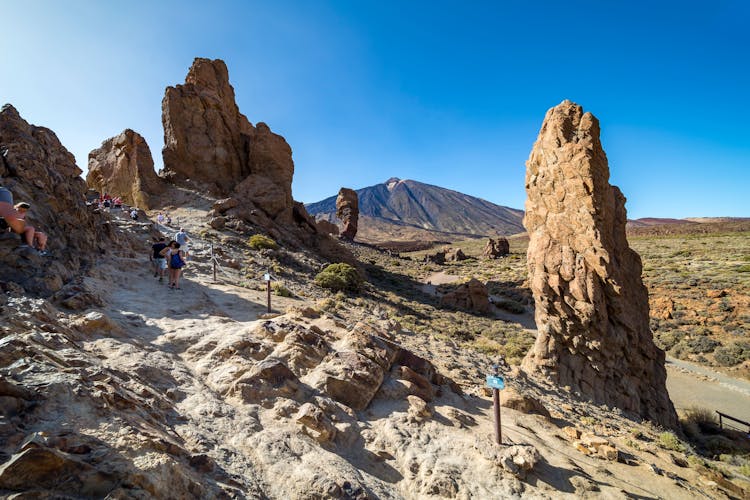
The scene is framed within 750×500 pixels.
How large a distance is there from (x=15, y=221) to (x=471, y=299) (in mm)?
21064

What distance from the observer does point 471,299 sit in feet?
75.0

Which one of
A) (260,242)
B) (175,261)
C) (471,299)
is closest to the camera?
(175,261)

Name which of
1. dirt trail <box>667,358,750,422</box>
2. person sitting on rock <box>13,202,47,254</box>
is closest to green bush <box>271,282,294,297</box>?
person sitting on rock <box>13,202,47,254</box>

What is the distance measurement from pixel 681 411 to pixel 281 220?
22570mm

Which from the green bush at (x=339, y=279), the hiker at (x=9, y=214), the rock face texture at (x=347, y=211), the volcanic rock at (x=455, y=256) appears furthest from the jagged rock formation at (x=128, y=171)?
the volcanic rock at (x=455, y=256)

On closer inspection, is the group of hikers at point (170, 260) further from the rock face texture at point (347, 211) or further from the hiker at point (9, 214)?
the rock face texture at point (347, 211)

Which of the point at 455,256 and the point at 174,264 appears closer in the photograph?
the point at 174,264

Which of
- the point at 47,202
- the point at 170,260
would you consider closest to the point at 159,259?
the point at 170,260

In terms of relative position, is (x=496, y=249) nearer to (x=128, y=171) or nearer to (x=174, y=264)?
(x=128, y=171)

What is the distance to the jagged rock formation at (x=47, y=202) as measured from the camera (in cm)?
642

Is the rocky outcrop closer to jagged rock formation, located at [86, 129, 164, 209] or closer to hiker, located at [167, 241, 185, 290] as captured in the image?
hiker, located at [167, 241, 185, 290]

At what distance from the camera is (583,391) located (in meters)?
9.87

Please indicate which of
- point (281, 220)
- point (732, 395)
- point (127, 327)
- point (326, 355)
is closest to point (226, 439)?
point (326, 355)

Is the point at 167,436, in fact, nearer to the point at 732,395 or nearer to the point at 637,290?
the point at 637,290
